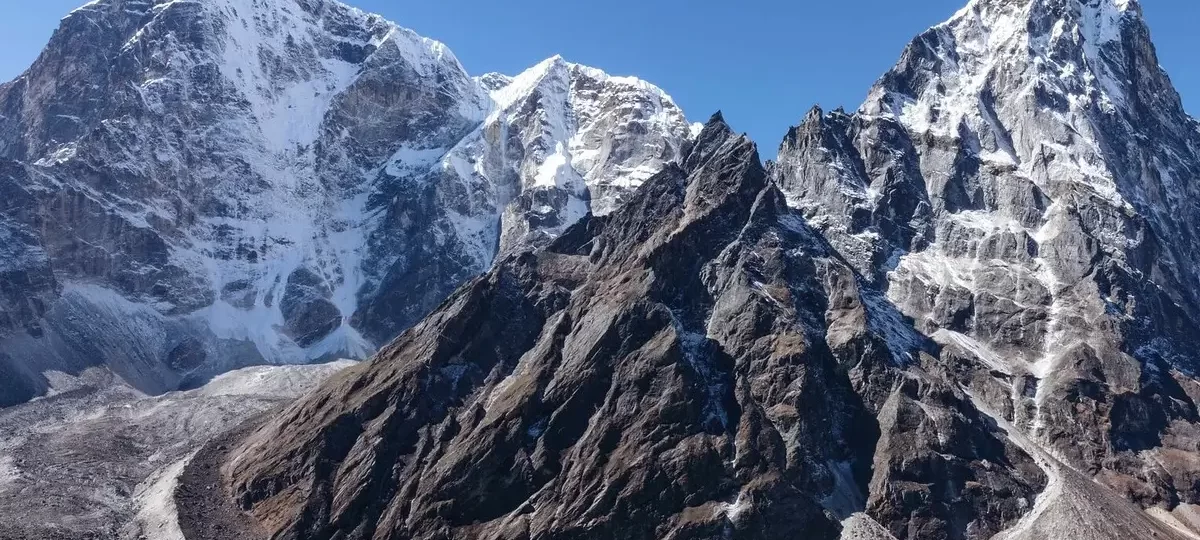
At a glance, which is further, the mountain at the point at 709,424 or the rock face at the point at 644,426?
the mountain at the point at 709,424

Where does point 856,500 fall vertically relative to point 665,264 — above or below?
below

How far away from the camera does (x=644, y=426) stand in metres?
147

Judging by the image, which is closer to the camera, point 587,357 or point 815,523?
point 815,523

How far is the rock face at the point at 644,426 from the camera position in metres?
140

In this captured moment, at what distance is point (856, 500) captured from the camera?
14962 centimetres

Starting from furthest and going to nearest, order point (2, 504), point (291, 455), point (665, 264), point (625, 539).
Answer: point (665, 264) < point (291, 455) < point (2, 504) < point (625, 539)

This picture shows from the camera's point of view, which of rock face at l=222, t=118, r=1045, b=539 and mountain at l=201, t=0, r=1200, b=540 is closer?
rock face at l=222, t=118, r=1045, b=539

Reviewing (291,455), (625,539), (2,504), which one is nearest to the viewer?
(625,539)

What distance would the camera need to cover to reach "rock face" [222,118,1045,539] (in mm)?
139875

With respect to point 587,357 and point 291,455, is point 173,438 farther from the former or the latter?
point 587,357

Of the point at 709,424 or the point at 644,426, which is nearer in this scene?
the point at 644,426

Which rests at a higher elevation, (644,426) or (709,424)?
(644,426)

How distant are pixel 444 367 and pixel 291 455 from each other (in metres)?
27.4

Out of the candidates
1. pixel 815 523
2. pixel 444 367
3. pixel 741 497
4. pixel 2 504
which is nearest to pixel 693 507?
pixel 741 497
